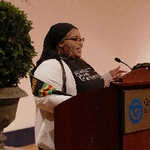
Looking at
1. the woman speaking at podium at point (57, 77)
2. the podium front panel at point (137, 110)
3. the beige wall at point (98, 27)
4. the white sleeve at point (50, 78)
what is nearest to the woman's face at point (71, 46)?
the woman speaking at podium at point (57, 77)

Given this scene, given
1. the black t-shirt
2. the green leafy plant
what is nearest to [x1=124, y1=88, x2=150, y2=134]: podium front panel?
the green leafy plant

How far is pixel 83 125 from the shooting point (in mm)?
996

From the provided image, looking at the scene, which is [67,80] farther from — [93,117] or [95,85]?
[93,117]

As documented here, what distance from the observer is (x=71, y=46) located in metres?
1.65

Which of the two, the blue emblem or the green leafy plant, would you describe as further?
the blue emblem

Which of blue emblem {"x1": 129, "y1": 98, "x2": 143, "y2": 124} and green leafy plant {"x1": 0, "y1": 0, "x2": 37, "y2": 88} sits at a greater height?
green leafy plant {"x1": 0, "y1": 0, "x2": 37, "y2": 88}

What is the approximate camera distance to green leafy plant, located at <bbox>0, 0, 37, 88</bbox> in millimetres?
798

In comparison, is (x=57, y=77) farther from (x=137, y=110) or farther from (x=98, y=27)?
(x=98, y=27)

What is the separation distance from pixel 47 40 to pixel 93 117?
796 millimetres

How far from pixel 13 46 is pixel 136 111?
427 millimetres

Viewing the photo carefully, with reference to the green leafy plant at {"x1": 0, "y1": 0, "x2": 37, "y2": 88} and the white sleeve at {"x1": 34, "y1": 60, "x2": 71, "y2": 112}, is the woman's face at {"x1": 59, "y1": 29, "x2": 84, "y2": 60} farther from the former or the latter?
the green leafy plant at {"x1": 0, "y1": 0, "x2": 37, "y2": 88}

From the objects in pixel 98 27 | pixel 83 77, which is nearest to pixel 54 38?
pixel 83 77

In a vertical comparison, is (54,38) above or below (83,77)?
above

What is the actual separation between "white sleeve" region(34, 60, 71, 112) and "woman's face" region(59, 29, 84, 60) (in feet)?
0.55
